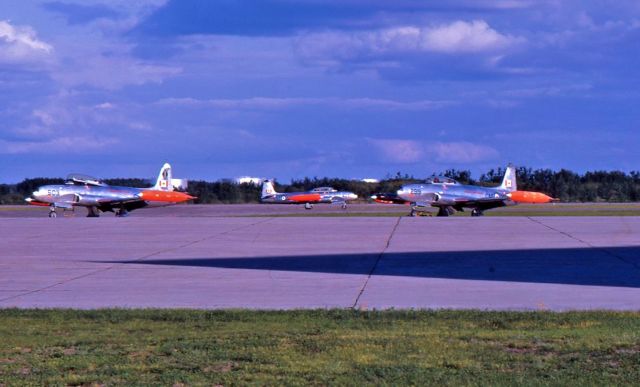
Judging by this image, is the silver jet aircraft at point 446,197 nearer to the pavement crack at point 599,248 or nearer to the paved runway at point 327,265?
→ the paved runway at point 327,265

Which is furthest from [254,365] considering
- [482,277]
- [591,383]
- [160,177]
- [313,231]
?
[160,177]

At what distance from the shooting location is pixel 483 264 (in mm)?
20375

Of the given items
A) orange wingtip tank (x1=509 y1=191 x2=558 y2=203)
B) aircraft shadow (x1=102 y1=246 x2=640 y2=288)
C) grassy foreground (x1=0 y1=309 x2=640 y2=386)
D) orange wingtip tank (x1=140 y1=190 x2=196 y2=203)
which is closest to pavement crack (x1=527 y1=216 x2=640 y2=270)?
aircraft shadow (x1=102 y1=246 x2=640 y2=288)

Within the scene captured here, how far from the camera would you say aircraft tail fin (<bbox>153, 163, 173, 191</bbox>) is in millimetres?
63422

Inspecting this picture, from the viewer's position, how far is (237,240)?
26.7 meters

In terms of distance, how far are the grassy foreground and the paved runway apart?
5.15ft

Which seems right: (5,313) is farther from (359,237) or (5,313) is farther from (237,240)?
(359,237)

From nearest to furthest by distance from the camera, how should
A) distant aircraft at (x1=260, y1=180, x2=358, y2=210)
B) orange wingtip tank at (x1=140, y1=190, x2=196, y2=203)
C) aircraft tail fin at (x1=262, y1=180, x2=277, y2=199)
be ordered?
orange wingtip tank at (x1=140, y1=190, x2=196, y2=203)
distant aircraft at (x1=260, y1=180, x2=358, y2=210)
aircraft tail fin at (x1=262, y1=180, x2=277, y2=199)

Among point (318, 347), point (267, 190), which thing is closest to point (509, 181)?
point (267, 190)

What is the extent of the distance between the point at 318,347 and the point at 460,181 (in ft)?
263

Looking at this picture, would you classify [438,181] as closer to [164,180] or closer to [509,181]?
[509,181]

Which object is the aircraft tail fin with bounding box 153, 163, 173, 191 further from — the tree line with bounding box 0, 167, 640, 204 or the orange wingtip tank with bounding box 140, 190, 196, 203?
the tree line with bounding box 0, 167, 640, 204

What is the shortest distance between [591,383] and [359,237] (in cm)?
1923

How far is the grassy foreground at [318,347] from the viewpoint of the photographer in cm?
865
